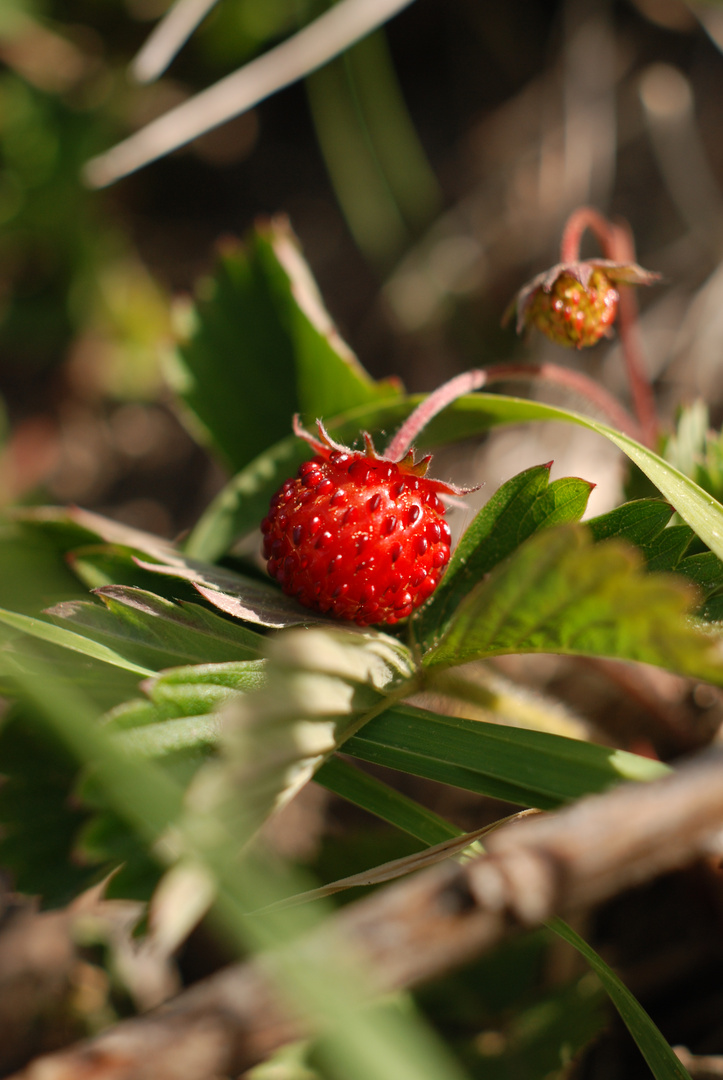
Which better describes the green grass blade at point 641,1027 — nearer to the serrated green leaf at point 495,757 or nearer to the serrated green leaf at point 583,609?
the serrated green leaf at point 495,757

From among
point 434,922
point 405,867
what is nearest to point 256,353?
point 405,867

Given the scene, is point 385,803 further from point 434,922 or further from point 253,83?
point 253,83

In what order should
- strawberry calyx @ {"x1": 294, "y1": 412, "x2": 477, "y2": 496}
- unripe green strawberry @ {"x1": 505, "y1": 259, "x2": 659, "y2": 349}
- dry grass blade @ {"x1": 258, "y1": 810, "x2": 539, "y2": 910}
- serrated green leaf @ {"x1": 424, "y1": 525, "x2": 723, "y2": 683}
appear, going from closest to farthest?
serrated green leaf @ {"x1": 424, "y1": 525, "x2": 723, "y2": 683}, dry grass blade @ {"x1": 258, "y1": 810, "x2": 539, "y2": 910}, strawberry calyx @ {"x1": 294, "y1": 412, "x2": 477, "y2": 496}, unripe green strawberry @ {"x1": 505, "y1": 259, "x2": 659, "y2": 349}

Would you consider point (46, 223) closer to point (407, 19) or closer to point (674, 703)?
point (407, 19)

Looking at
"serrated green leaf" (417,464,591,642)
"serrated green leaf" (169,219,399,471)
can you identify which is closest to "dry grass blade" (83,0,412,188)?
"serrated green leaf" (169,219,399,471)

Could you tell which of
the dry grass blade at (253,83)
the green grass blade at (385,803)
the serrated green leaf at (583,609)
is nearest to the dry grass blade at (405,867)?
the green grass blade at (385,803)

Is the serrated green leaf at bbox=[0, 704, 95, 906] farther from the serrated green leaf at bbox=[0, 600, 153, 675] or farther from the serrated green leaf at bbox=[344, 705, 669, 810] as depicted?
the serrated green leaf at bbox=[344, 705, 669, 810]

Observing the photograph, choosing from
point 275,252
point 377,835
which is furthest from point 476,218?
point 377,835
